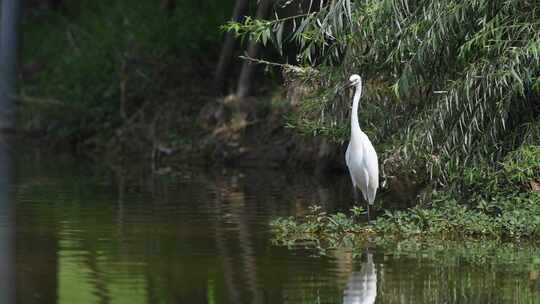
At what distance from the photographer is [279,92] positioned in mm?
20625

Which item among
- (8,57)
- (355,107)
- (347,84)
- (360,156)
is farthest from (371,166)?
(8,57)

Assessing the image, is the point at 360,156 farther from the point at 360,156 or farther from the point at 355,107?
the point at 355,107

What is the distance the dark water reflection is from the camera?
7109mm

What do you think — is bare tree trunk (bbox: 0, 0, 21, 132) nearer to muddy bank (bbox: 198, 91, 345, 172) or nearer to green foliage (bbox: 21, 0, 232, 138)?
muddy bank (bbox: 198, 91, 345, 172)

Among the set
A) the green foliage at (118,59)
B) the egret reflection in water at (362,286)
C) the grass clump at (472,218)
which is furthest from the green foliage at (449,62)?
the green foliage at (118,59)

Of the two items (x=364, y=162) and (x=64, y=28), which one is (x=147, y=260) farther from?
(x=64, y=28)

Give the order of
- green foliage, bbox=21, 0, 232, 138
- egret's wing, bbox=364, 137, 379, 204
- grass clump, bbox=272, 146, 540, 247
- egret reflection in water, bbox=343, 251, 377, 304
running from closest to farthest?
egret reflection in water, bbox=343, 251, 377, 304, grass clump, bbox=272, 146, 540, 247, egret's wing, bbox=364, 137, 379, 204, green foliage, bbox=21, 0, 232, 138

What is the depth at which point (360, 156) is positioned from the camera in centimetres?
1123

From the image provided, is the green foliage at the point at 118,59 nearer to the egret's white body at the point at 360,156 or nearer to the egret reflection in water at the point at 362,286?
the egret's white body at the point at 360,156

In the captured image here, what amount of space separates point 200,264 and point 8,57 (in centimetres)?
503

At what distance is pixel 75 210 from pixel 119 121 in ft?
39.5

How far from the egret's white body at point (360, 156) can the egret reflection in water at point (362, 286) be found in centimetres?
268

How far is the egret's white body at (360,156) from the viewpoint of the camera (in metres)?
10.9

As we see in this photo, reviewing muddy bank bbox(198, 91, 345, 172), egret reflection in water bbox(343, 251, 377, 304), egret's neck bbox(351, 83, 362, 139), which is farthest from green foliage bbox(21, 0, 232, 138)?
egret reflection in water bbox(343, 251, 377, 304)
